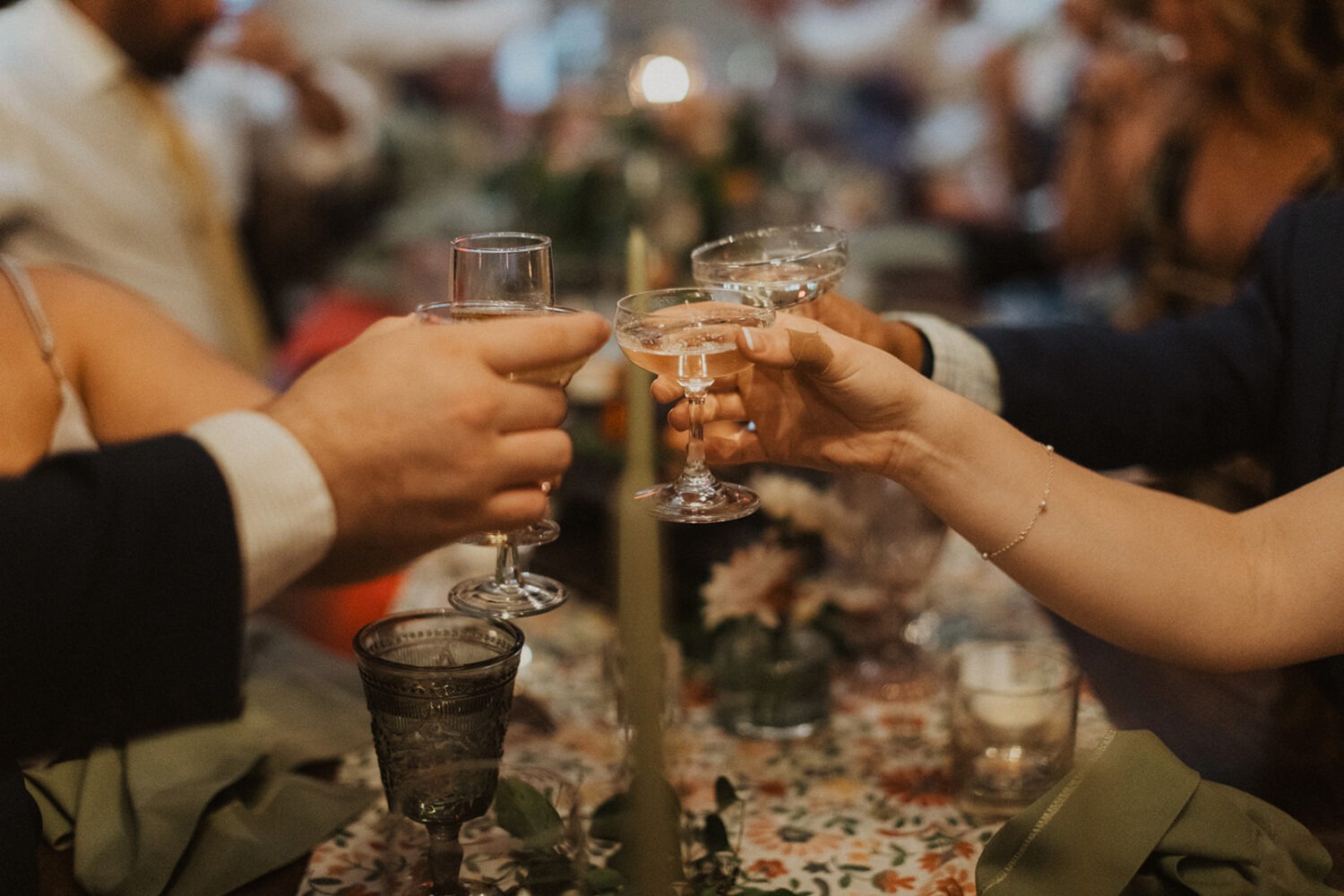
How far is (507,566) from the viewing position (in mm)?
956

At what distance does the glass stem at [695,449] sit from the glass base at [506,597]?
152 millimetres

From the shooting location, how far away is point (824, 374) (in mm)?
958

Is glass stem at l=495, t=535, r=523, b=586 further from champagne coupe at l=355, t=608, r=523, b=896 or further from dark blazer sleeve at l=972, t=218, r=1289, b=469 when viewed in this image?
dark blazer sleeve at l=972, t=218, r=1289, b=469

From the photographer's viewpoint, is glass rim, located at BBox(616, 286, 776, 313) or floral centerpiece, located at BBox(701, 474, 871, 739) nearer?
glass rim, located at BBox(616, 286, 776, 313)

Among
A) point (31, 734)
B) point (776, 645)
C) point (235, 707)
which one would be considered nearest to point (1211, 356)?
point (776, 645)

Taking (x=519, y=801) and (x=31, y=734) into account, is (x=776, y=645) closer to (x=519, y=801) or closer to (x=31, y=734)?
(x=519, y=801)

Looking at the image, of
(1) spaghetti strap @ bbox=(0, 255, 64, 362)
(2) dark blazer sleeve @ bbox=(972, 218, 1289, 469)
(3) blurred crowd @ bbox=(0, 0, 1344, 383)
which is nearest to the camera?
(1) spaghetti strap @ bbox=(0, 255, 64, 362)

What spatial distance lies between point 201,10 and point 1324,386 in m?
2.51

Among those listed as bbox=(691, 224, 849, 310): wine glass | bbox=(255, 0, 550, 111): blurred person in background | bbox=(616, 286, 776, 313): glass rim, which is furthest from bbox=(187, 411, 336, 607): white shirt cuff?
bbox=(255, 0, 550, 111): blurred person in background

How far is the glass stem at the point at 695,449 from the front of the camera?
102cm

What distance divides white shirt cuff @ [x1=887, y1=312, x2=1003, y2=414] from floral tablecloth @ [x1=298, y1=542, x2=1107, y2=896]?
32cm

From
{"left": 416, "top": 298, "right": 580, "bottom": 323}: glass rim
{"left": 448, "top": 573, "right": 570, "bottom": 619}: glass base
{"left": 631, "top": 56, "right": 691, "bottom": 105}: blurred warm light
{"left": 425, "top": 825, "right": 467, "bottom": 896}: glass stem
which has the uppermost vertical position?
{"left": 631, "top": 56, "right": 691, "bottom": 105}: blurred warm light

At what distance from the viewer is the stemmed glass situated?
902 millimetres

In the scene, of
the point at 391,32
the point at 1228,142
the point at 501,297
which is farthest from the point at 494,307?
the point at 391,32
